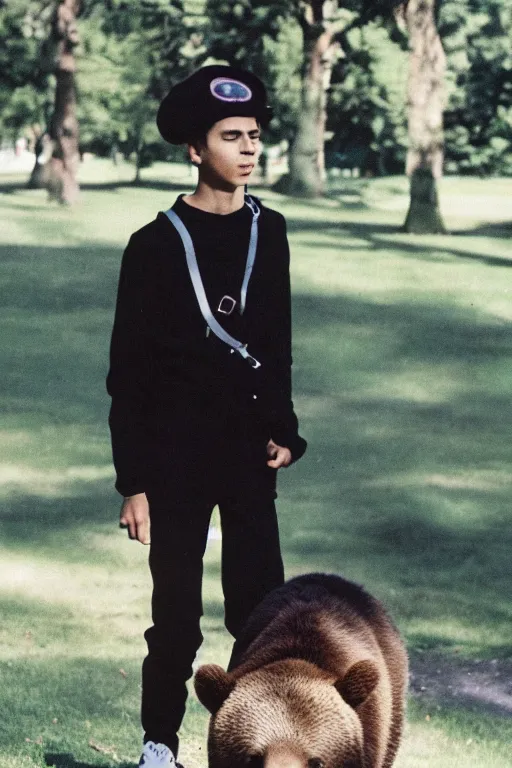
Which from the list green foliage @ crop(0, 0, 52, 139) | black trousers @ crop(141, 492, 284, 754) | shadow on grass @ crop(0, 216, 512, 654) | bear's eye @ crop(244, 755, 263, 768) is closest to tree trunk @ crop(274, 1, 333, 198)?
green foliage @ crop(0, 0, 52, 139)

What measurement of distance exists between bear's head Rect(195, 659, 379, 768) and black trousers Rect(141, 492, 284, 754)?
0.86m

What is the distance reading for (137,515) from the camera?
4707mm

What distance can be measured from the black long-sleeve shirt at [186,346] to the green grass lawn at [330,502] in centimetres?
141

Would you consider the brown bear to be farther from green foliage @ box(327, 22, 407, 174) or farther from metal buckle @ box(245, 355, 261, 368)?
green foliage @ box(327, 22, 407, 174)

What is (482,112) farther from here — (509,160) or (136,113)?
(136,113)

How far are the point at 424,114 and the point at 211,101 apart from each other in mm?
31971

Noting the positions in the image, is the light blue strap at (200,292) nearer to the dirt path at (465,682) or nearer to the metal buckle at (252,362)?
the metal buckle at (252,362)

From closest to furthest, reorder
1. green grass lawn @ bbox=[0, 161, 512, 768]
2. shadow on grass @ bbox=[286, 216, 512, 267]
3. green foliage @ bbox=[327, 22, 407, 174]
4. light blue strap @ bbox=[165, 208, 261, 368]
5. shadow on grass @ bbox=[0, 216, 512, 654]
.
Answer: light blue strap @ bbox=[165, 208, 261, 368] < green grass lawn @ bbox=[0, 161, 512, 768] < shadow on grass @ bbox=[0, 216, 512, 654] < shadow on grass @ bbox=[286, 216, 512, 267] < green foliage @ bbox=[327, 22, 407, 174]

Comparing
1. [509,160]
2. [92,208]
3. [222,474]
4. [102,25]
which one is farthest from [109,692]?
[509,160]

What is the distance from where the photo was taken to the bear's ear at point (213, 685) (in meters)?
3.81

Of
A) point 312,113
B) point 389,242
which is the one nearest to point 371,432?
point 389,242

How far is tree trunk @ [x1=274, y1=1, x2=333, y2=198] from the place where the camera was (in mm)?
48438

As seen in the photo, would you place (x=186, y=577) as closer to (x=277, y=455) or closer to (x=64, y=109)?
(x=277, y=455)

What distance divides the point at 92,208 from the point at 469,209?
11665 mm
